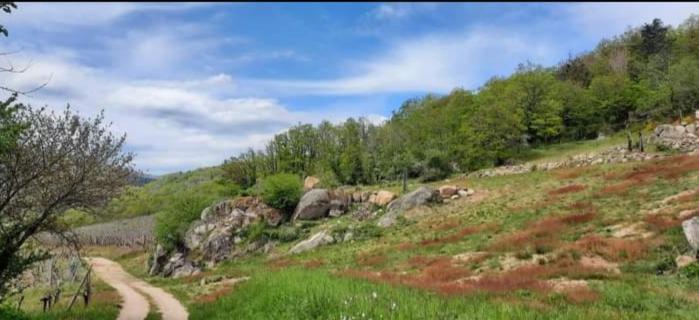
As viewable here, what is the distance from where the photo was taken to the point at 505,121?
256 feet

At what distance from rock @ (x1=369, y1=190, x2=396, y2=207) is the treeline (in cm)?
1210

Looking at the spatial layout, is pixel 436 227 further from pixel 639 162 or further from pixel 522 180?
pixel 639 162

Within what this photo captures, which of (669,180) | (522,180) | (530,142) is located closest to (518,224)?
(669,180)

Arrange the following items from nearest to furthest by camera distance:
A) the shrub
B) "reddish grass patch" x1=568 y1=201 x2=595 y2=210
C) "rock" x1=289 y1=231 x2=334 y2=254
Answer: "reddish grass patch" x1=568 y1=201 x2=595 y2=210, "rock" x1=289 y1=231 x2=334 y2=254, the shrub

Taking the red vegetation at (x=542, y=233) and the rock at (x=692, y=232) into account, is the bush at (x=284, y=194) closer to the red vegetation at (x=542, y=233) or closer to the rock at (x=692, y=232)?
the red vegetation at (x=542, y=233)

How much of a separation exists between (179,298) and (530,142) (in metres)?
74.2

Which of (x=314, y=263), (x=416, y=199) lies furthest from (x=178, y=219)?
(x=314, y=263)

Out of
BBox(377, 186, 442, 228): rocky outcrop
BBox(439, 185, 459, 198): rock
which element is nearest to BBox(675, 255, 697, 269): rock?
BBox(377, 186, 442, 228): rocky outcrop

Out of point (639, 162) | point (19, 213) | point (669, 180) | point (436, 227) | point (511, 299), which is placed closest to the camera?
point (511, 299)

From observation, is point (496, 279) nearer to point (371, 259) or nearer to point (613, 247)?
point (613, 247)

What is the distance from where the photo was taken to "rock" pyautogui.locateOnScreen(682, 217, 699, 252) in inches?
805

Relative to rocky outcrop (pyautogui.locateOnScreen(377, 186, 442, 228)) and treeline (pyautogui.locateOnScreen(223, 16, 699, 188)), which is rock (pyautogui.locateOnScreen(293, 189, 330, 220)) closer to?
rocky outcrop (pyautogui.locateOnScreen(377, 186, 442, 228))

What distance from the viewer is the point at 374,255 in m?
34.7

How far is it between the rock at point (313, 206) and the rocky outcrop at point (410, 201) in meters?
8.06
